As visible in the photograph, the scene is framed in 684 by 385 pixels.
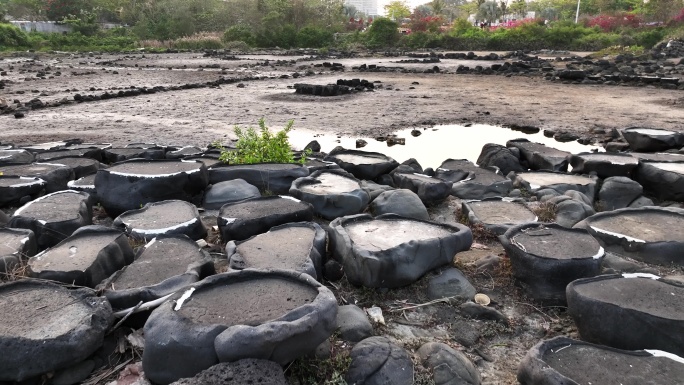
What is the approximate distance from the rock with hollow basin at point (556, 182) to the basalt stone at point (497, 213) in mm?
836

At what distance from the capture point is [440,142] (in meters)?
10.3

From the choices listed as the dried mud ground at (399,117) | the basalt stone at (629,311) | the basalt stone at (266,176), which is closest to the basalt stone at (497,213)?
the dried mud ground at (399,117)

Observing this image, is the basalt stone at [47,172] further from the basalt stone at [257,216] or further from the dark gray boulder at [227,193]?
the basalt stone at [257,216]

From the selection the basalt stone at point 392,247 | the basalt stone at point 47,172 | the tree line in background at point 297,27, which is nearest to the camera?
the basalt stone at point 392,247

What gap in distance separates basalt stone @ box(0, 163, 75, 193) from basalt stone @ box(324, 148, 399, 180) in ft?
10.6

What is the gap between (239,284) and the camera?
343cm

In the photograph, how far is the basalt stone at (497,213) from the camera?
514 centimetres

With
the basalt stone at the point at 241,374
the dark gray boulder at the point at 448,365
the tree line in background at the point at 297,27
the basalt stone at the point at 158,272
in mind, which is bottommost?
the dark gray boulder at the point at 448,365

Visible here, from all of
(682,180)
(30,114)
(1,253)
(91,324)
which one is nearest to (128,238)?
(1,253)

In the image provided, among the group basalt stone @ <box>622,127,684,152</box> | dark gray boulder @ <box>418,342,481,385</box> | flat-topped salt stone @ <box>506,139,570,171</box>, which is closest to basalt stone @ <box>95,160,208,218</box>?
dark gray boulder @ <box>418,342,481,385</box>

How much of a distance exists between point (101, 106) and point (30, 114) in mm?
1726

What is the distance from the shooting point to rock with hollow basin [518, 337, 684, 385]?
8.92 feet

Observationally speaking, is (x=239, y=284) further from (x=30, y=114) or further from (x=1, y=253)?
(x=30, y=114)

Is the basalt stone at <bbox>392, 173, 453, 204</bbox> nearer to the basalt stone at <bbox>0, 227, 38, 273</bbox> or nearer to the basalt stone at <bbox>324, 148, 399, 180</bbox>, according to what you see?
the basalt stone at <bbox>324, 148, 399, 180</bbox>
